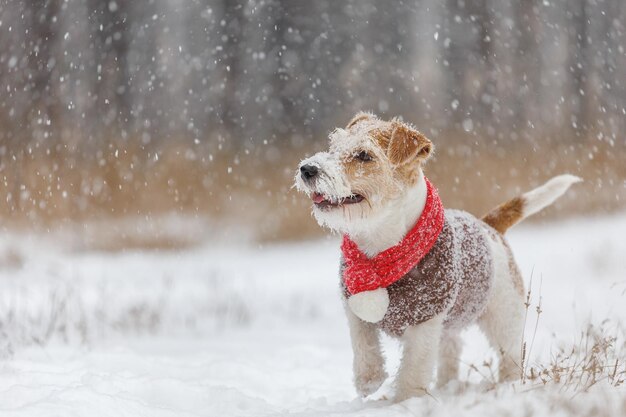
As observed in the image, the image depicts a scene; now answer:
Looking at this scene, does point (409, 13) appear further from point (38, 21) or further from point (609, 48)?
point (38, 21)

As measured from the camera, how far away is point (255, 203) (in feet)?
36.5

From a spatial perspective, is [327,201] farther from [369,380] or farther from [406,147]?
[369,380]

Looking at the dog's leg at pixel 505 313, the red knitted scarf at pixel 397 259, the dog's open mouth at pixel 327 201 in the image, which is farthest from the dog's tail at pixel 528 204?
the dog's open mouth at pixel 327 201

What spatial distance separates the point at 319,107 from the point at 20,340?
310 inches

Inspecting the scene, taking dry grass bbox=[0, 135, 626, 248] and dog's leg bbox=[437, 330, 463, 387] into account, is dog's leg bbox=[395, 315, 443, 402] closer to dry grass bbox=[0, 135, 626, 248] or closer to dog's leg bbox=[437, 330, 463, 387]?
dog's leg bbox=[437, 330, 463, 387]

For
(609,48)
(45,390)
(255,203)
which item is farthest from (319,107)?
(45,390)

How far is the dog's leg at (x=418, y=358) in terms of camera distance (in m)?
3.20

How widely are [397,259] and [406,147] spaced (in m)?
0.54

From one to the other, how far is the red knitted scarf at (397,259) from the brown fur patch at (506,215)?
3.30 ft

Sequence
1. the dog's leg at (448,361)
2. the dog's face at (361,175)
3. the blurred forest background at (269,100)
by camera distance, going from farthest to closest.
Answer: the blurred forest background at (269,100) < the dog's leg at (448,361) < the dog's face at (361,175)

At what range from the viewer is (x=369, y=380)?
3.37 meters

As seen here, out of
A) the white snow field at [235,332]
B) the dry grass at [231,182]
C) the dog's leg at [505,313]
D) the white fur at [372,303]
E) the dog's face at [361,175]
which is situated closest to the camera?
the white snow field at [235,332]

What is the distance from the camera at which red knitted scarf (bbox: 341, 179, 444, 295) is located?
10.3ft

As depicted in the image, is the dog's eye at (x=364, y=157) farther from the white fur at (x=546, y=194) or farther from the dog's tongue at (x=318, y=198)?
the white fur at (x=546, y=194)
